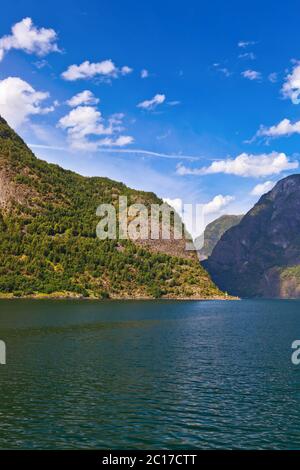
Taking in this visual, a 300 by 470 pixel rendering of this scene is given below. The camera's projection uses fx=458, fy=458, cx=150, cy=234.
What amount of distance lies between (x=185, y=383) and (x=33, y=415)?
22.7 meters

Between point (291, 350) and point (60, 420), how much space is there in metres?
63.7

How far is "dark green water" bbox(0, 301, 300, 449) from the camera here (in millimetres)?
40875

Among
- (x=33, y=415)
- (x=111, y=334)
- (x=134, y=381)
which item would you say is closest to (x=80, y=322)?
(x=111, y=334)

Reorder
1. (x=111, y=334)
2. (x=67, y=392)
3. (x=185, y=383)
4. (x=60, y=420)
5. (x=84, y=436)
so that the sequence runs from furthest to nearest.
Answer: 1. (x=111, y=334)
2. (x=185, y=383)
3. (x=67, y=392)
4. (x=60, y=420)
5. (x=84, y=436)

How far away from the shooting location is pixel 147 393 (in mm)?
56219

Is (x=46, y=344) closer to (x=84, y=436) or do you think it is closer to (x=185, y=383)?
(x=185, y=383)

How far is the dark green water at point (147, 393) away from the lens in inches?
1609

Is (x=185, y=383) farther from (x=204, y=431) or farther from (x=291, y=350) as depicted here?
(x=291, y=350)

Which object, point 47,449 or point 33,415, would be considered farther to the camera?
point 33,415

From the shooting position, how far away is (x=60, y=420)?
45094 millimetres

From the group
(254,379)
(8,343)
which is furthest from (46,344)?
(254,379)
